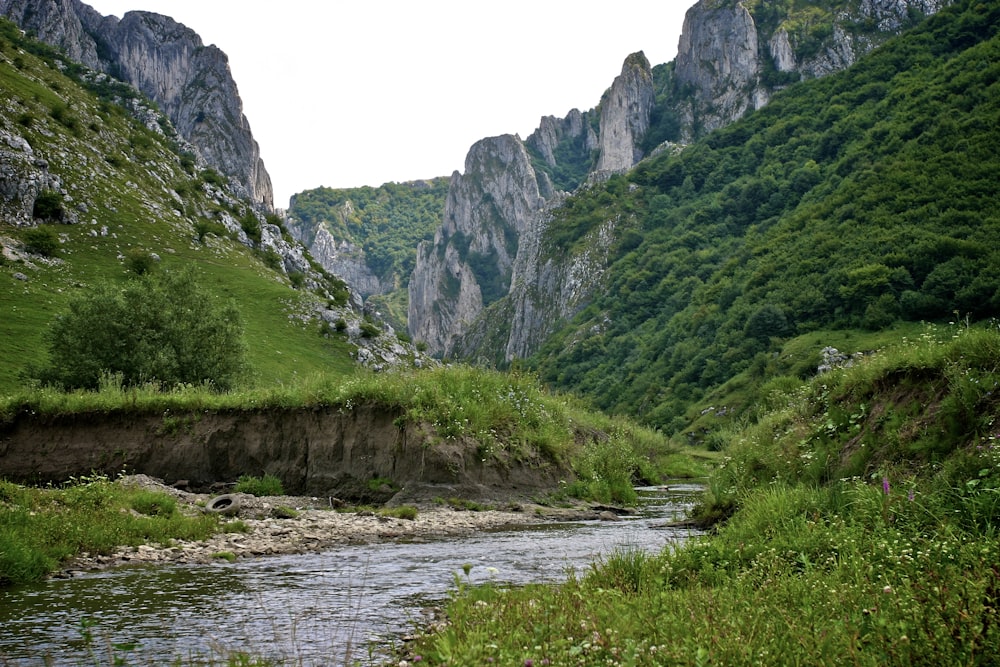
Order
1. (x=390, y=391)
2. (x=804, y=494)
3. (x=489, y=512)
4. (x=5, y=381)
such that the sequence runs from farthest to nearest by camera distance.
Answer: (x=5, y=381) → (x=390, y=391) → (x=489, y=512) → (x=804, y=494)

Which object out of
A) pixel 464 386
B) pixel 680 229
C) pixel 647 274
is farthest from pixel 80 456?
pixel 680 229

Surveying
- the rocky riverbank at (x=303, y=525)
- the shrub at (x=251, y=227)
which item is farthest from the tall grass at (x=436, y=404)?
the shrub at (x=251, y=227)

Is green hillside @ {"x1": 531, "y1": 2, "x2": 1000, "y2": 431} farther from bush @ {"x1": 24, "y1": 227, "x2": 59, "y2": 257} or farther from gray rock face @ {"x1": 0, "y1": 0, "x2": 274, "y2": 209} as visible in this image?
gray rock face @ {"x1": 0, "y1": 0, "x2": 274, "y2": 209}

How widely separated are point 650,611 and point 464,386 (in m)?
23.0

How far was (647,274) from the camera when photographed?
466 ft

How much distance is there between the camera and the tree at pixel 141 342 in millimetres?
35250

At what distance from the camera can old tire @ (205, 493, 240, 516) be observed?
68.5 ft

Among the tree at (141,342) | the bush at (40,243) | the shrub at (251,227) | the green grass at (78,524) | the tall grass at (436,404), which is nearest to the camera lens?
the green grass at (78,524)

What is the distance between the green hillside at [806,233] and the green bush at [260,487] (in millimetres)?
55615

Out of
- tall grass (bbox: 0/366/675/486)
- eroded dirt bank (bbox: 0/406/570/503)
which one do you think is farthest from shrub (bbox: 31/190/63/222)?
eroded dirt bank (bbox: 0/406/570/503)

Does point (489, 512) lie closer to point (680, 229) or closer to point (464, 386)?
point (464, 386)

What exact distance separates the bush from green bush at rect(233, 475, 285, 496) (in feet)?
141

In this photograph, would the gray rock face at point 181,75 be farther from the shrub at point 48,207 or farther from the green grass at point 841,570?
the green grass at point 841,570

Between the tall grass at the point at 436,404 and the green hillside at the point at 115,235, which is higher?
the green hillside at the point at 115,235
